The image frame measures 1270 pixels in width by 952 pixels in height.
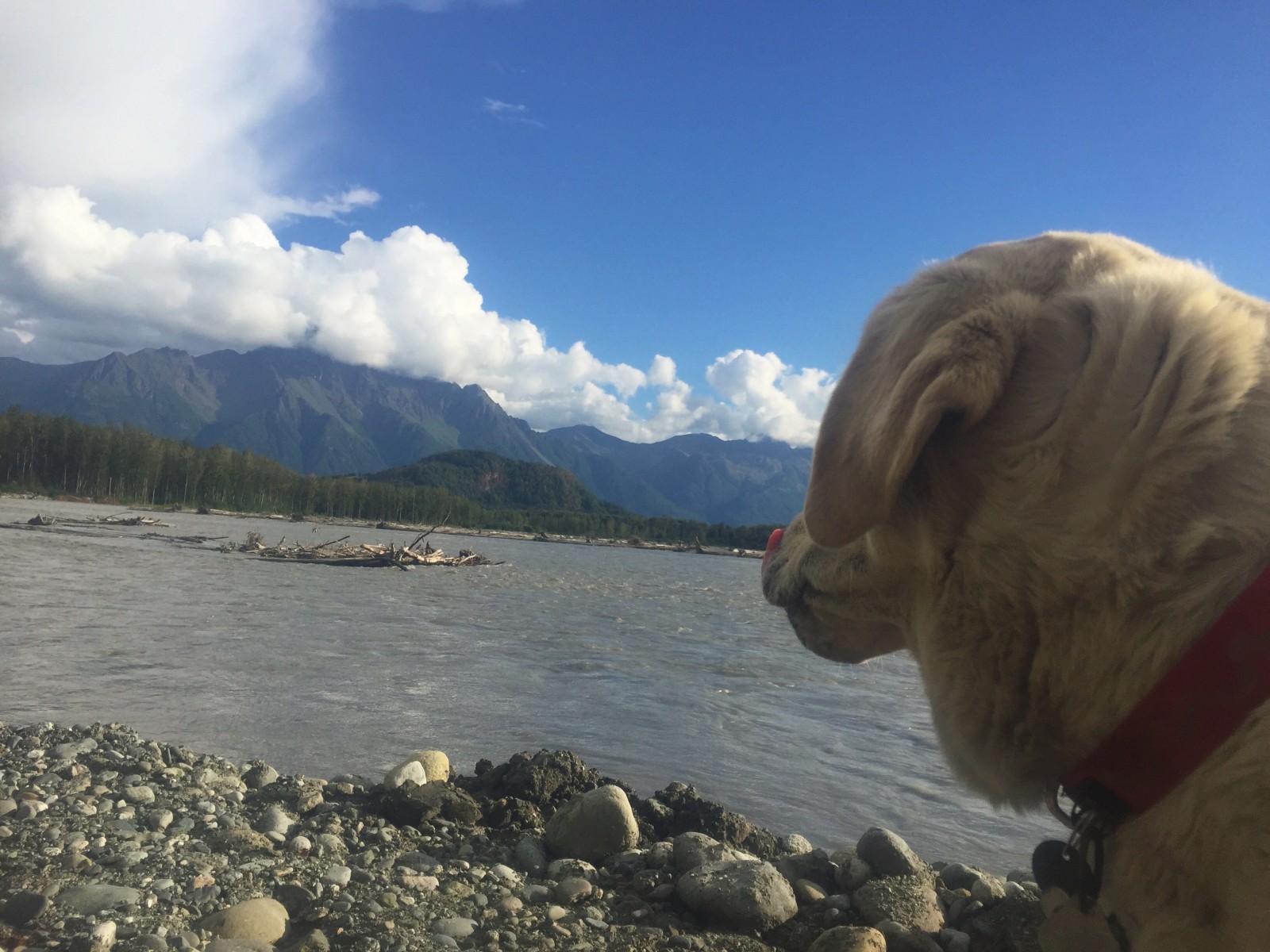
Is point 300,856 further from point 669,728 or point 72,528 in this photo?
point 72,528

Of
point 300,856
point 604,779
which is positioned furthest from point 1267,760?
point 604,779

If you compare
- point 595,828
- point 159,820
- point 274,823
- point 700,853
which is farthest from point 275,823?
point 700,853

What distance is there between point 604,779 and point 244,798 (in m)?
2.84

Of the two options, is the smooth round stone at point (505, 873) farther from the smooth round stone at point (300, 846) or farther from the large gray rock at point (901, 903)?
the large gray rock at point (901, 903)

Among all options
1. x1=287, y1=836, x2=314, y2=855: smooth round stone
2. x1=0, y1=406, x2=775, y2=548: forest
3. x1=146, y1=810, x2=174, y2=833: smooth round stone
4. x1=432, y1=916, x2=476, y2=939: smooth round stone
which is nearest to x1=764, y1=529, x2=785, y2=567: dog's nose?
x1=432, y1=916, x2=476, y2=939: smooth round stone

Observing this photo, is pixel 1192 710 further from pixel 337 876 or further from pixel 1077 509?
pixel 337 876

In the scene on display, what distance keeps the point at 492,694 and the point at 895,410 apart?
10.0 meters

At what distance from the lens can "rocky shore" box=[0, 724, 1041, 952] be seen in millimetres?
3869

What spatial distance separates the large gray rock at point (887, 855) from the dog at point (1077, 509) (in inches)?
147

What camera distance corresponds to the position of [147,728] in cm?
800

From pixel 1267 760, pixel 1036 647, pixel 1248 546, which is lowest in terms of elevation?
pixel 1267 760

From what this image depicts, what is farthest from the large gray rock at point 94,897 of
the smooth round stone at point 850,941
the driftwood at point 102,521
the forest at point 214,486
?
the forest at point 214,486

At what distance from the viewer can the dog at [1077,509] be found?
1478mm

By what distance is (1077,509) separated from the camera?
1659 mm
